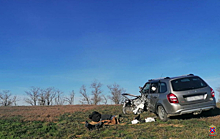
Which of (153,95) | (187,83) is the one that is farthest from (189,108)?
(153,95)

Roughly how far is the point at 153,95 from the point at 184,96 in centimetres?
177

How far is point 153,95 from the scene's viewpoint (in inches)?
346

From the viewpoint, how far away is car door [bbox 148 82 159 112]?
8.51 meters

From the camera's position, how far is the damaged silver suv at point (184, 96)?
23.7 ft

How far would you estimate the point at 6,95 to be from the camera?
225 feet

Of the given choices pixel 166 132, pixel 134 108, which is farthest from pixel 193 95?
pixel 134 108

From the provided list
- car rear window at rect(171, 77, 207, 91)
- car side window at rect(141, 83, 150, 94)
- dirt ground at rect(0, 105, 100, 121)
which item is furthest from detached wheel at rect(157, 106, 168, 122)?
dirt ground at rect(0, 105, 100, 121)

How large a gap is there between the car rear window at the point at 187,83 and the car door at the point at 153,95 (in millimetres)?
1107

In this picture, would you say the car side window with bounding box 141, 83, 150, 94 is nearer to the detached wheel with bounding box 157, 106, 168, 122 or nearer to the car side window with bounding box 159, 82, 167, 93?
the car side window with bounding box 159, 82, 167, 93

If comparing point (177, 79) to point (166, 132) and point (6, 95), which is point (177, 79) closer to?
point (166, 132)

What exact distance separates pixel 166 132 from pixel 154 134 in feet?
1.29

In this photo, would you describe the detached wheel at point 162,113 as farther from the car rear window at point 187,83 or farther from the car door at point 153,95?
the car rear window at point 187,83

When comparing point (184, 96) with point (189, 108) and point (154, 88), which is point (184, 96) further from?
point (154, 88)

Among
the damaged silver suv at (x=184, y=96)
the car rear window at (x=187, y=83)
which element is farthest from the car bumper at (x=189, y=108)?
the car rear window at (x=187, y=83)
